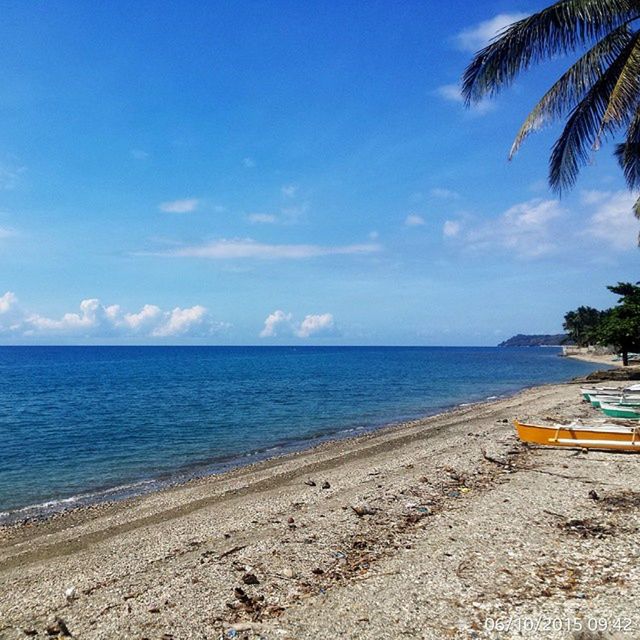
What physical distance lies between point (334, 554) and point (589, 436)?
971 centimetres

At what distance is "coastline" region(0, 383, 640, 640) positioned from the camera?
566cm

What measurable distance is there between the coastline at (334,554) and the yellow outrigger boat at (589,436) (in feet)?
1.56

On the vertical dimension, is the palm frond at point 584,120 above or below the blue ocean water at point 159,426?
above

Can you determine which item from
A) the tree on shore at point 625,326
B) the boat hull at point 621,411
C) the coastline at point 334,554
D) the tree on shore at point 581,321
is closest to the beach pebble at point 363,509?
the coastline at point 334,554

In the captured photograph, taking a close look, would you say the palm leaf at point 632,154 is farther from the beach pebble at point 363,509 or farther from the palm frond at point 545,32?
the beach pebble at point 363,509

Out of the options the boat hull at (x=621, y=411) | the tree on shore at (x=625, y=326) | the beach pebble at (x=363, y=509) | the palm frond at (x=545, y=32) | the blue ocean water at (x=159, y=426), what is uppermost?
the palm frond at (x=545, y=32)

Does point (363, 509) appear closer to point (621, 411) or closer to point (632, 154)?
point (632, 154)

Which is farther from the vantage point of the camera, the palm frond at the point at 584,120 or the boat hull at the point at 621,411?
the boat hull at the point at 621,411

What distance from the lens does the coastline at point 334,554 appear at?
5.66 metres

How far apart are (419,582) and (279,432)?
1868 centimetres

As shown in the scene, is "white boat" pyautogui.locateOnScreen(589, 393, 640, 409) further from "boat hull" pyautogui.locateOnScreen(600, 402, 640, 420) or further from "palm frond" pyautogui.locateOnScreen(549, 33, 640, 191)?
"palm frond" pyautogui.locateOnScreen(549, 33, 640, 191)

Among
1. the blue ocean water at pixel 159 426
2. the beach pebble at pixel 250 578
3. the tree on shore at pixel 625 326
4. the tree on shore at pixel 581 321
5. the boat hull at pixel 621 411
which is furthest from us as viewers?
the tree on shore at pixel 581 321

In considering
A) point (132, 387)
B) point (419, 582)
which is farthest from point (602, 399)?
point (132, 387)

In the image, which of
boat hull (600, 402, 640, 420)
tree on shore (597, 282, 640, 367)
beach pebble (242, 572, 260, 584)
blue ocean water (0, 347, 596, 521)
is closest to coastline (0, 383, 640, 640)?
beach pebble (242, 572, 260, 584)
